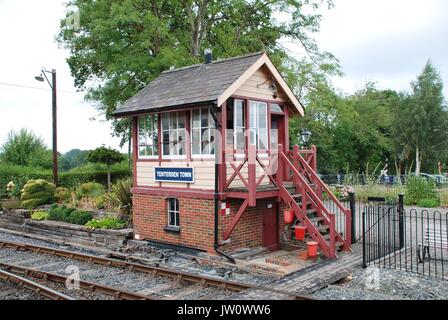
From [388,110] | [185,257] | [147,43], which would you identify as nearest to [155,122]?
[185,257]

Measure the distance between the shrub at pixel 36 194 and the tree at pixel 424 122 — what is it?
90.7 feet

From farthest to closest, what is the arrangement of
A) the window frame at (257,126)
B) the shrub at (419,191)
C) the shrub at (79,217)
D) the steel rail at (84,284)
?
the shrub at (419,191), the shrub at (79,217), the window frame at (257,126), the steel rail at (84,284)

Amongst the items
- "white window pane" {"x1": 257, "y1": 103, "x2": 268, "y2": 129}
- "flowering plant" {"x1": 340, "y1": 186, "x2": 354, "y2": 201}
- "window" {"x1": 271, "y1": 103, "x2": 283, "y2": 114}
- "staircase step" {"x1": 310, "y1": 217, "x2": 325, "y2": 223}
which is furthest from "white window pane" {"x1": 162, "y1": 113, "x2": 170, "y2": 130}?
"flowering plant" {"x1": 340, "y1": 186, "x2": 354, "y2": 201}

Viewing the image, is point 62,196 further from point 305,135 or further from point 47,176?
point 305,135

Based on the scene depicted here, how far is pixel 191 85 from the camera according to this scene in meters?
12.2

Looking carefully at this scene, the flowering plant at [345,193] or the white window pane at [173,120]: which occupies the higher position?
the white window pane at [173,120]

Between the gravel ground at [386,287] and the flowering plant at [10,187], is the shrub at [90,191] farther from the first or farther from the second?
the gravel ground at [386,287]

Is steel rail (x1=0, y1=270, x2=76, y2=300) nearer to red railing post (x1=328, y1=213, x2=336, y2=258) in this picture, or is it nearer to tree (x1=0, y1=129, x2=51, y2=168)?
red railing post (x1=328, y1=213, x2=336, y2=258)

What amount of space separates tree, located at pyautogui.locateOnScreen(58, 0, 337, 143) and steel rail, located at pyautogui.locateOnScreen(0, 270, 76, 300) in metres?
11.6

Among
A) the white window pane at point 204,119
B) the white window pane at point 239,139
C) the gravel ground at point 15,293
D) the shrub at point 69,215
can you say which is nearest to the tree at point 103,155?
the shrub at point 69,215

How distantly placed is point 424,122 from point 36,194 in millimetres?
29678

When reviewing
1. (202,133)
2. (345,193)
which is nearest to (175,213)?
(202,133)

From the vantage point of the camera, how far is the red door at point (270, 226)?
12172 millimetres

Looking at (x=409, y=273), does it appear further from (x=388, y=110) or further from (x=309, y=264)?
(x=388, y=110)
